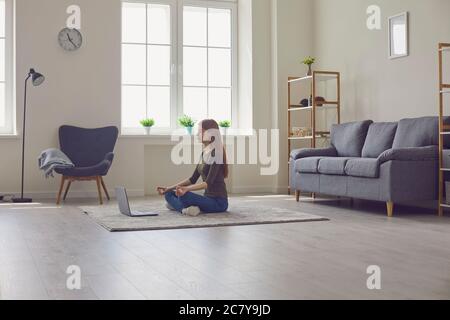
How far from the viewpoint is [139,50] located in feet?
25.5

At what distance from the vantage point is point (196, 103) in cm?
800

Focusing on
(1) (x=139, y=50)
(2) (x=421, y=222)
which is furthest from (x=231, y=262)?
(1) (x=139, y=50)

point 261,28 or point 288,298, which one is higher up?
point 261,28

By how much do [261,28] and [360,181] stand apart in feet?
11.0

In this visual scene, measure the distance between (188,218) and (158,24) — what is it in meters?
3.87

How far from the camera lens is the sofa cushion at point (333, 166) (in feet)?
18.2

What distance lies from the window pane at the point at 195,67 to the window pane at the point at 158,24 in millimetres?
341

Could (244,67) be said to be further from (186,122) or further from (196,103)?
(186,122)

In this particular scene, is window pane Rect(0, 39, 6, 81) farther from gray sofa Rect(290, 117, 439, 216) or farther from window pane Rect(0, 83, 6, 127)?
gray sofa Rect(290, 117, 439, 216)

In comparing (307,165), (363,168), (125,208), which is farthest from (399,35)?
(125,208)

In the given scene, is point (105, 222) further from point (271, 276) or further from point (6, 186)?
point (6, 186)

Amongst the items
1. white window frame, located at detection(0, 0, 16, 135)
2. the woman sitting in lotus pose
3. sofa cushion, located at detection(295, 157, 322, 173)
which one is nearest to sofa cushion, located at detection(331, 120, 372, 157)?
sofa cushion, located at detection(295, 157, 322, 173)

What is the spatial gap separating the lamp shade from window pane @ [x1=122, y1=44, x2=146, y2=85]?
123 cm

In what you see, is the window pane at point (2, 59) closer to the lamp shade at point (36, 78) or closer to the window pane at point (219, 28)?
the lamp shade at point (36, 78)
